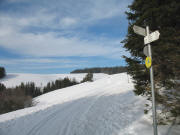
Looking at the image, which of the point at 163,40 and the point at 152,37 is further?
the point at 163,40

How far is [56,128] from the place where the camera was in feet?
17.4

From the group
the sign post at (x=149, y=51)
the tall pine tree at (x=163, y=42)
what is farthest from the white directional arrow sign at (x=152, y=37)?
the tall pine tree at (x=163, y=42)

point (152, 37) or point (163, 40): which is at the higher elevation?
point (163, 40)

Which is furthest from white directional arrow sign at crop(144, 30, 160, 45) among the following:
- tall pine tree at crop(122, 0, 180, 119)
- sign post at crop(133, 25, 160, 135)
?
tall pine tree at crop(122, 0, 180, 119)

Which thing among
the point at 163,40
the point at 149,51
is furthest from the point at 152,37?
the point at 163,40

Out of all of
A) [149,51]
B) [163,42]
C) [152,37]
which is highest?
[163,42]

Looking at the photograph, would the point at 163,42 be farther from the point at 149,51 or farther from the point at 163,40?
the point at 149,51

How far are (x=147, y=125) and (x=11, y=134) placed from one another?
248 inches

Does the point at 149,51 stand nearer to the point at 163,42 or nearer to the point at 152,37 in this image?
the point at 152,37

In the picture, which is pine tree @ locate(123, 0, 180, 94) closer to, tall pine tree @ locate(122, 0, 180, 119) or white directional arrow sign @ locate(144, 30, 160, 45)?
tall pine tree @ locate(122, 0, 180, 119)

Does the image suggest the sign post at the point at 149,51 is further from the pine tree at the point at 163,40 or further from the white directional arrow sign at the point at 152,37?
the pine tree at the point at 163,40

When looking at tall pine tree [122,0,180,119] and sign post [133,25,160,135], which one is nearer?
sign post [133,25,160,135]

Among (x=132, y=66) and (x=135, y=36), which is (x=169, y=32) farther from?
(x=132, y=66)

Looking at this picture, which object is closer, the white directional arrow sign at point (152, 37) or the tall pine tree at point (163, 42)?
the white directional arrow sign at point (152, 37)
